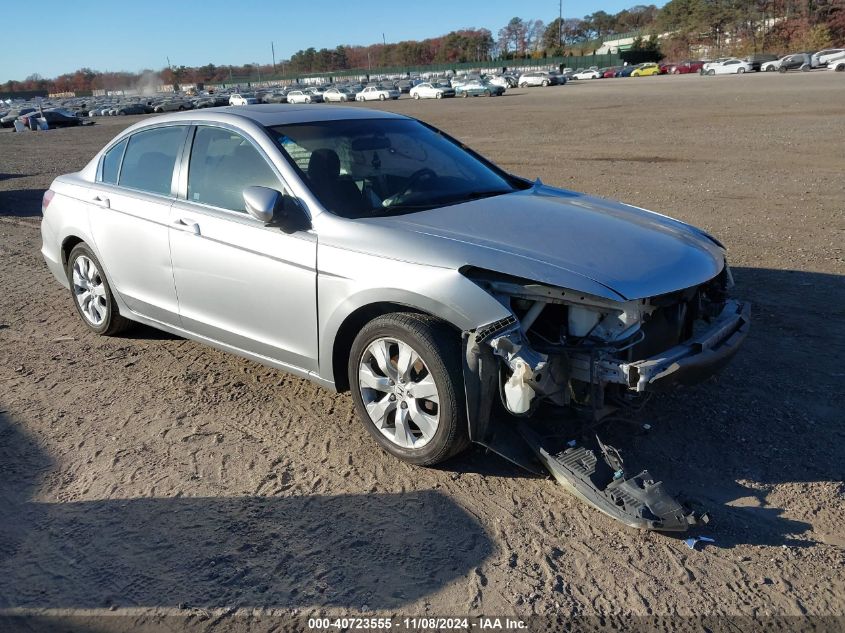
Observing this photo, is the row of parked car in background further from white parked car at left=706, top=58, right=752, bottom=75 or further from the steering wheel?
the steering wheel

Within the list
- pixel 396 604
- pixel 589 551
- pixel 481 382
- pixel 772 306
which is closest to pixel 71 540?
pixel 396 604

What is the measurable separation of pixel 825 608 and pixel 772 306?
357 centimetres

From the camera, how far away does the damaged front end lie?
329cm

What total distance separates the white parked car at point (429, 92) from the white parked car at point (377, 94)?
5.32 ft

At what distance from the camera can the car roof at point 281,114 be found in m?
4.66

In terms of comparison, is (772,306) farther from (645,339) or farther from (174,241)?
(174,241)

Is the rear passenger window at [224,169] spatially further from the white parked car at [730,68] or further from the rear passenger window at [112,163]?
the white parked car at [730,68]

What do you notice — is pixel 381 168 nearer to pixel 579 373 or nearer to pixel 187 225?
pixel 187 225

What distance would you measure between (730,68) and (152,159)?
71.3 meters

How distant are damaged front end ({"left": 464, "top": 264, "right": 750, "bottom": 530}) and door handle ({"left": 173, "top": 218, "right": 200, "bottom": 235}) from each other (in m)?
1.93

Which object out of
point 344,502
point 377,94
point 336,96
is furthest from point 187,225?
point 336,96

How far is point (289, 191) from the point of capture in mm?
4152

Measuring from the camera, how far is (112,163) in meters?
5.54

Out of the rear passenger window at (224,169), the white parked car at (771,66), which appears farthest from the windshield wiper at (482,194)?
the white parked car at (771,66)
